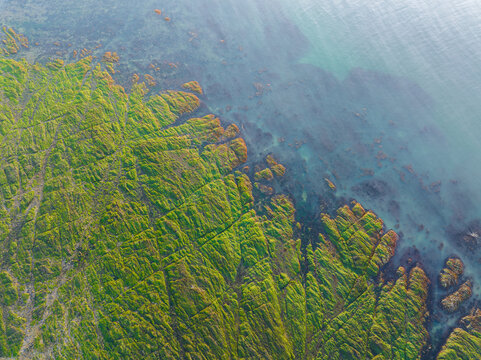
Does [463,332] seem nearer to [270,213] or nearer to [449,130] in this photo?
[270,213]

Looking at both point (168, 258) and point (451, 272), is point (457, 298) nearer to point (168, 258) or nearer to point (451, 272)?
point (451, 272)

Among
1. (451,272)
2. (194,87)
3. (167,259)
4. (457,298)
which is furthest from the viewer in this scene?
(194,87)

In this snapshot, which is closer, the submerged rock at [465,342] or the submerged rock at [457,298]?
the submerged rock at [465,342]

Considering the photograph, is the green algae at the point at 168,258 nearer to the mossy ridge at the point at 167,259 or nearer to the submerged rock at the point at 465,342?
the mossy ridge at the point at 167,259

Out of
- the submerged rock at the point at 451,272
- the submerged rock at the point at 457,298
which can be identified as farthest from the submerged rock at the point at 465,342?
the submerged rock at the point at 451,272

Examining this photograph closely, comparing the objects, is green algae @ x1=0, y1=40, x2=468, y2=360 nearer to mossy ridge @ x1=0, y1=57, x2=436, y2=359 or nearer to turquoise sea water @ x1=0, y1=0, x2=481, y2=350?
mossy ridge @ x1=0, y1=57, x2=436, y2=359

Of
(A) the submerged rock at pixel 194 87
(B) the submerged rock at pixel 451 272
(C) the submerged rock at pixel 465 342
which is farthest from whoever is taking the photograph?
(A) the submerged rock at pixel 194 87

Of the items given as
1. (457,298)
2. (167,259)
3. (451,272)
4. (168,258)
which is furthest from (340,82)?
(167,259)
